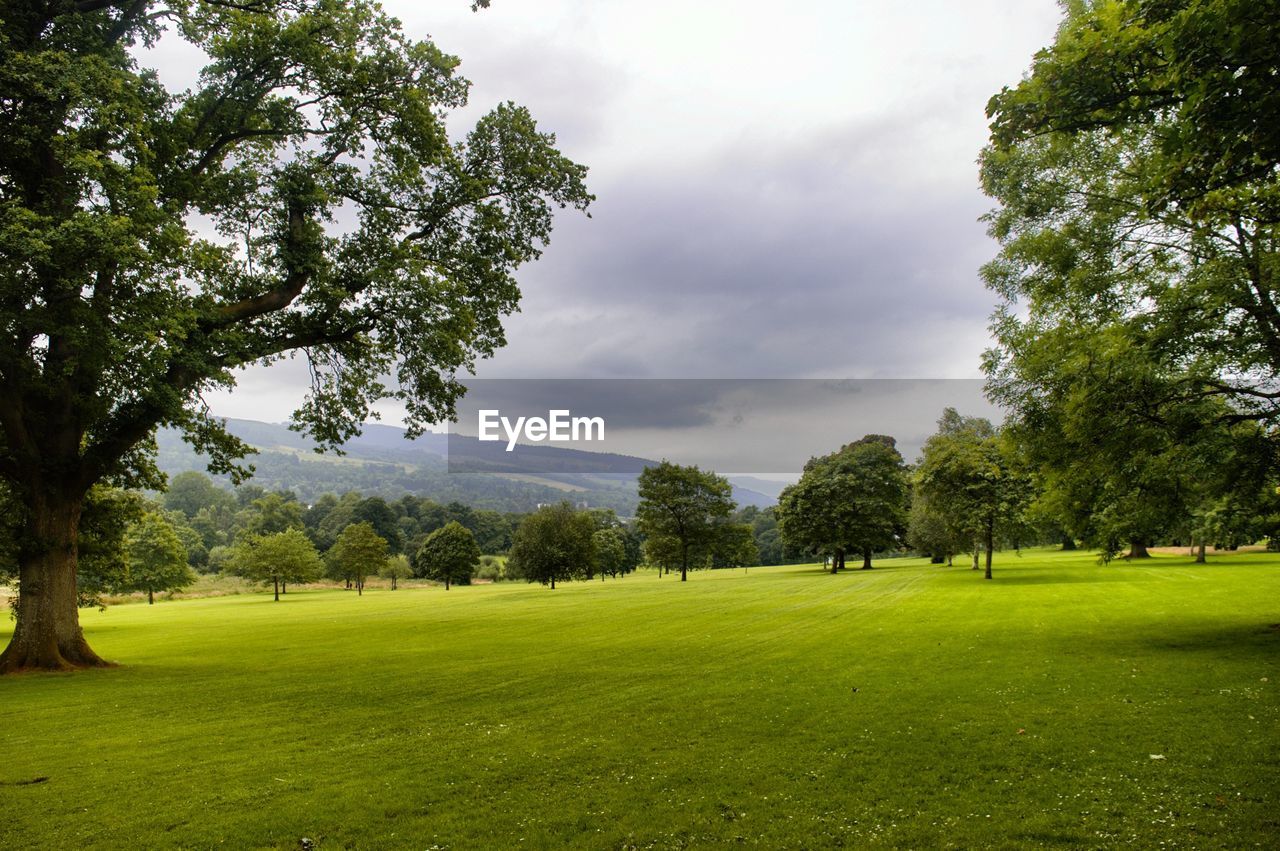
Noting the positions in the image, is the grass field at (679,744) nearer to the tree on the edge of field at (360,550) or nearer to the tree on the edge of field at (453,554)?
the tree on the edge of field at (360,550)

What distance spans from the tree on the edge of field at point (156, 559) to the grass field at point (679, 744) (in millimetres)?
41762

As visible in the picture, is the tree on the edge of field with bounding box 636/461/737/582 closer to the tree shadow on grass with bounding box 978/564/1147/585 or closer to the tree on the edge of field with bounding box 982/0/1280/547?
the tree shadow on grass with bounding box 978/564/1147/585

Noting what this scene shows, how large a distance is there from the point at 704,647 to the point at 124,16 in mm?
22854

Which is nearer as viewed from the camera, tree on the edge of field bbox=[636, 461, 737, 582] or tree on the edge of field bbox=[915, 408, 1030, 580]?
tree on the edge of field bbox=[915, 408, 1030, 580]

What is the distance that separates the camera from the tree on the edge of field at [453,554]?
81.1 meters

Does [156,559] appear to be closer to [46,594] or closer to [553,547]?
[553,547]

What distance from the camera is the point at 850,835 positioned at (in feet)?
20.2

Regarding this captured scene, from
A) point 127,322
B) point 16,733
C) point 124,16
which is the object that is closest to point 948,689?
point 16,733

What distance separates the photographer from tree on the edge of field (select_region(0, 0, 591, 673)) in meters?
14.1

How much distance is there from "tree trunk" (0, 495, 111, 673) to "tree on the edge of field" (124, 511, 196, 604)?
41782mm

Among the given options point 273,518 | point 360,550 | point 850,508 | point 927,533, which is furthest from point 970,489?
point 273,518

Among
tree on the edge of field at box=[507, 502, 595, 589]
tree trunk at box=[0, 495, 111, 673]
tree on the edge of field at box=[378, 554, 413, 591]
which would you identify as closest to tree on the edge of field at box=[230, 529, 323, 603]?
tree on the edge of field at box=[507, 502, 595, 589]

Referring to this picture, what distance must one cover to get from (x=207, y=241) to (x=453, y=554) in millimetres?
68063

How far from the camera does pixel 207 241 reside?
55.8 feet
